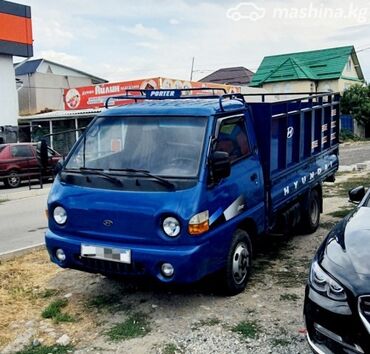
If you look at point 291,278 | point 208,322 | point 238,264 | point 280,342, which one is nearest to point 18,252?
point 238,264

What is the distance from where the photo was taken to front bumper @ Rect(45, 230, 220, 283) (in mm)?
4270

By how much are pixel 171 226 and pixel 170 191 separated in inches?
12.9

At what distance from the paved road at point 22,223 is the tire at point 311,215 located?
441cm

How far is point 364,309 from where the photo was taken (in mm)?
2885

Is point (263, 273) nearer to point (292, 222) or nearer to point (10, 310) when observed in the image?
point (292, 222)

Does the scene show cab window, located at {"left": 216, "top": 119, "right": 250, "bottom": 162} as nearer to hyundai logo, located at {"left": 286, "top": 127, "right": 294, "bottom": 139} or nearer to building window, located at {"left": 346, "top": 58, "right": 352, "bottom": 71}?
hyundai logo, located at {"left": 286, "top": 127, "right": 294, "bottom": 139}

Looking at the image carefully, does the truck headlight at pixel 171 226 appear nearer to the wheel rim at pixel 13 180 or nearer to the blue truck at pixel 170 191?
the blue truck at pixel 170 191

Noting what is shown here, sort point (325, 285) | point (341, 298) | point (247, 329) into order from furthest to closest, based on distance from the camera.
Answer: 1. point (247, 329)
2. point (325, 285)
3. point (341, 298)

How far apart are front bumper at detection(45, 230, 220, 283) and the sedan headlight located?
1230 mm

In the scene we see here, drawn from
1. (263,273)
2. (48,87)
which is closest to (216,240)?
(263,273)

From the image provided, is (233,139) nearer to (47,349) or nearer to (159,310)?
(159,310)

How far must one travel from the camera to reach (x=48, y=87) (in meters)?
39.6

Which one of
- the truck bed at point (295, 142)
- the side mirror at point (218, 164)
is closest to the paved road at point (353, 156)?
the truck bed at point (295, 142)

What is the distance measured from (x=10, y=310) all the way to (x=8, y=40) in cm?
2708
